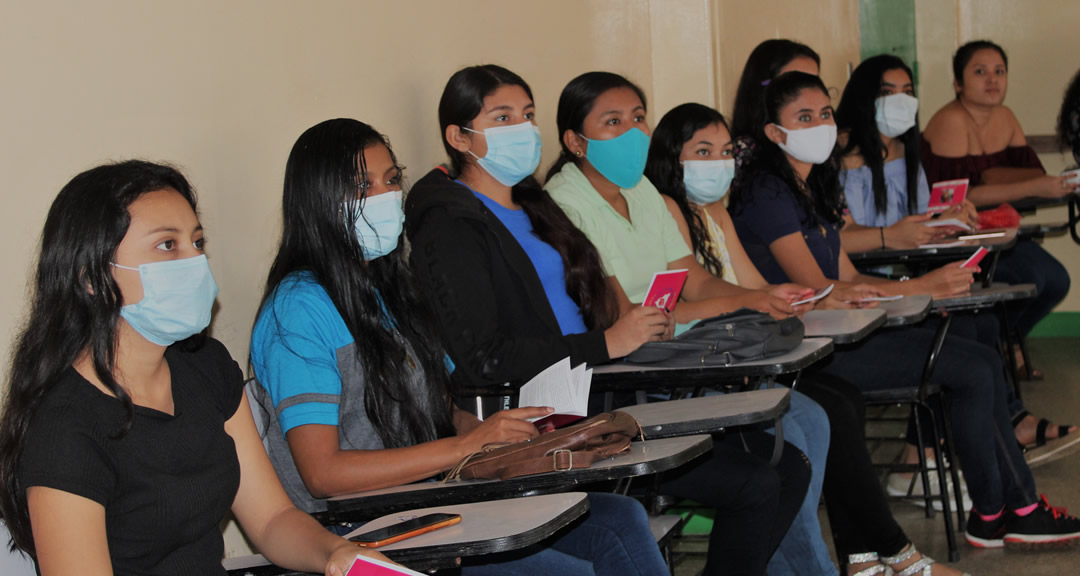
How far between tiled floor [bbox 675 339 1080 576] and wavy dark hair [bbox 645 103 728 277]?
3.46ft

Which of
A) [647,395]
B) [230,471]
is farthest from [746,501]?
[230,471]

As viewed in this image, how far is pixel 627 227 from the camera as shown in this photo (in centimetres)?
345

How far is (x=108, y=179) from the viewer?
166 centimetres

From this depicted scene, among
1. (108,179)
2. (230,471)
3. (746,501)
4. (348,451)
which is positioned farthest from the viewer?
(746,501)

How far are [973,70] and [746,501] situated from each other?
410 centimetres

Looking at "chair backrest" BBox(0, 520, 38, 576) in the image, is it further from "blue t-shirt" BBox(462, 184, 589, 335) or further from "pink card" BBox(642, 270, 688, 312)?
"pink card" BBox(642, 270, 688, 312)

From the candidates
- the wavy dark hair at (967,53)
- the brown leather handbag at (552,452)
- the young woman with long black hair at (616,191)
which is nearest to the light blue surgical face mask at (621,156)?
the young woman with long black hair at (616,191)

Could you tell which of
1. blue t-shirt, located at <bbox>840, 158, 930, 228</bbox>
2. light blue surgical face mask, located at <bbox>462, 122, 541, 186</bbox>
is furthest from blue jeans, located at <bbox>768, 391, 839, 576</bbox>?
blue t-shirt, located at <bbox>840, 158, 930, 228</bbox>

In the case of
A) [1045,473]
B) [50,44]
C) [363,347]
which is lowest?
[1045,473]

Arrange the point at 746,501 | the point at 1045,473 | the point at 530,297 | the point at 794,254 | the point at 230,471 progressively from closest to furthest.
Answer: the point at 230,471 < the point at 746,501 < the point at 530,297 < the point at 794,254 < the point at 1045,473

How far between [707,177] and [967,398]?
3.79 ft

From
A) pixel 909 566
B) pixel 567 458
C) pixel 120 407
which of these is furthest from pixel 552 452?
pixel 909 566

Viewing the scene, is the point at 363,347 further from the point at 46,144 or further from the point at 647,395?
the point at 647,395

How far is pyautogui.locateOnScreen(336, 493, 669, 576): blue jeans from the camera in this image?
2.03 meters
